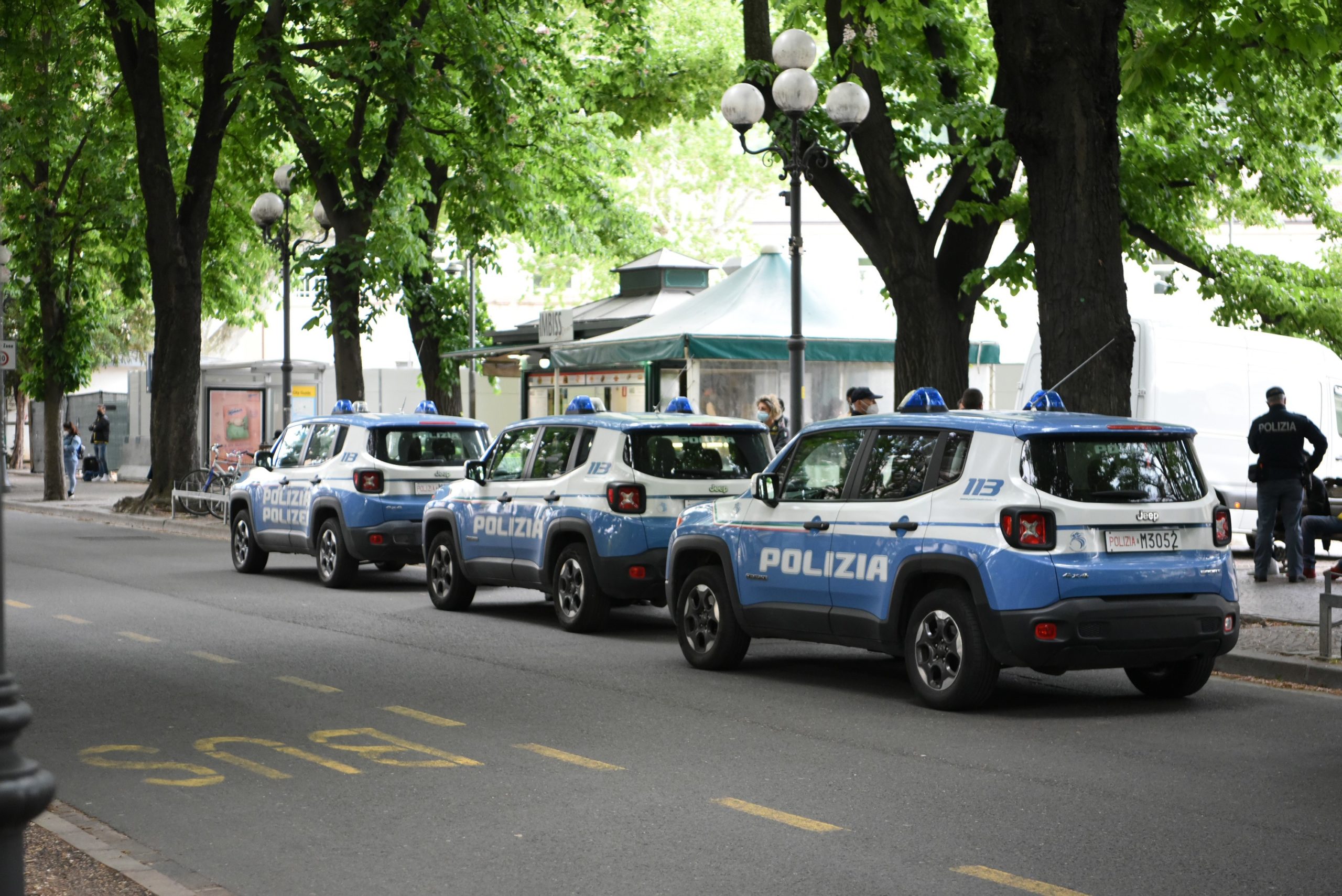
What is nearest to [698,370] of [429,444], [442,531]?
[429,444]

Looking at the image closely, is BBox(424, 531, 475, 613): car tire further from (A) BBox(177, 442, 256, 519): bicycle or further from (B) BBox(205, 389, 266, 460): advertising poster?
(B) BBox(205, 389, 266, 460): advertising poster

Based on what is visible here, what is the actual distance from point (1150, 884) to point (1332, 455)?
55.0 feet

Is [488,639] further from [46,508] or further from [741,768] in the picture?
[46,508]

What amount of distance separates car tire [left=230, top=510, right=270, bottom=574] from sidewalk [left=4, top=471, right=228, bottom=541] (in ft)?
11.4

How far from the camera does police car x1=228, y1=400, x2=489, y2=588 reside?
56.3 feet

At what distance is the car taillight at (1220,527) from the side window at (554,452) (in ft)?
18.5

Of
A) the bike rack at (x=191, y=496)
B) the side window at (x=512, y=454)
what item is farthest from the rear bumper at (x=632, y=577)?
the bike rack at (x=191, y=496)

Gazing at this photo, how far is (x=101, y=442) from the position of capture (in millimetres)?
45469

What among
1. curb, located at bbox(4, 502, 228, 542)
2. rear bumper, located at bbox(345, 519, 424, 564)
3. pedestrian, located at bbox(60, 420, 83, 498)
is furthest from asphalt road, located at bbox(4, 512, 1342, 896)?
pedestrian, located at bbox(60, 420, 83, 498)

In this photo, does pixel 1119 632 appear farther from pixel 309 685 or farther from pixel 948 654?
pixel 309 685

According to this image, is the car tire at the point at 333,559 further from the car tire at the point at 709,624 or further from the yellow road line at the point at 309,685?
the car tire at the point at 709,624

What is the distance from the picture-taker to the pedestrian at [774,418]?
20547 millimetres

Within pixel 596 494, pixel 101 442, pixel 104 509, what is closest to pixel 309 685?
pixel 596 494

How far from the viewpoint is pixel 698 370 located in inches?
963
